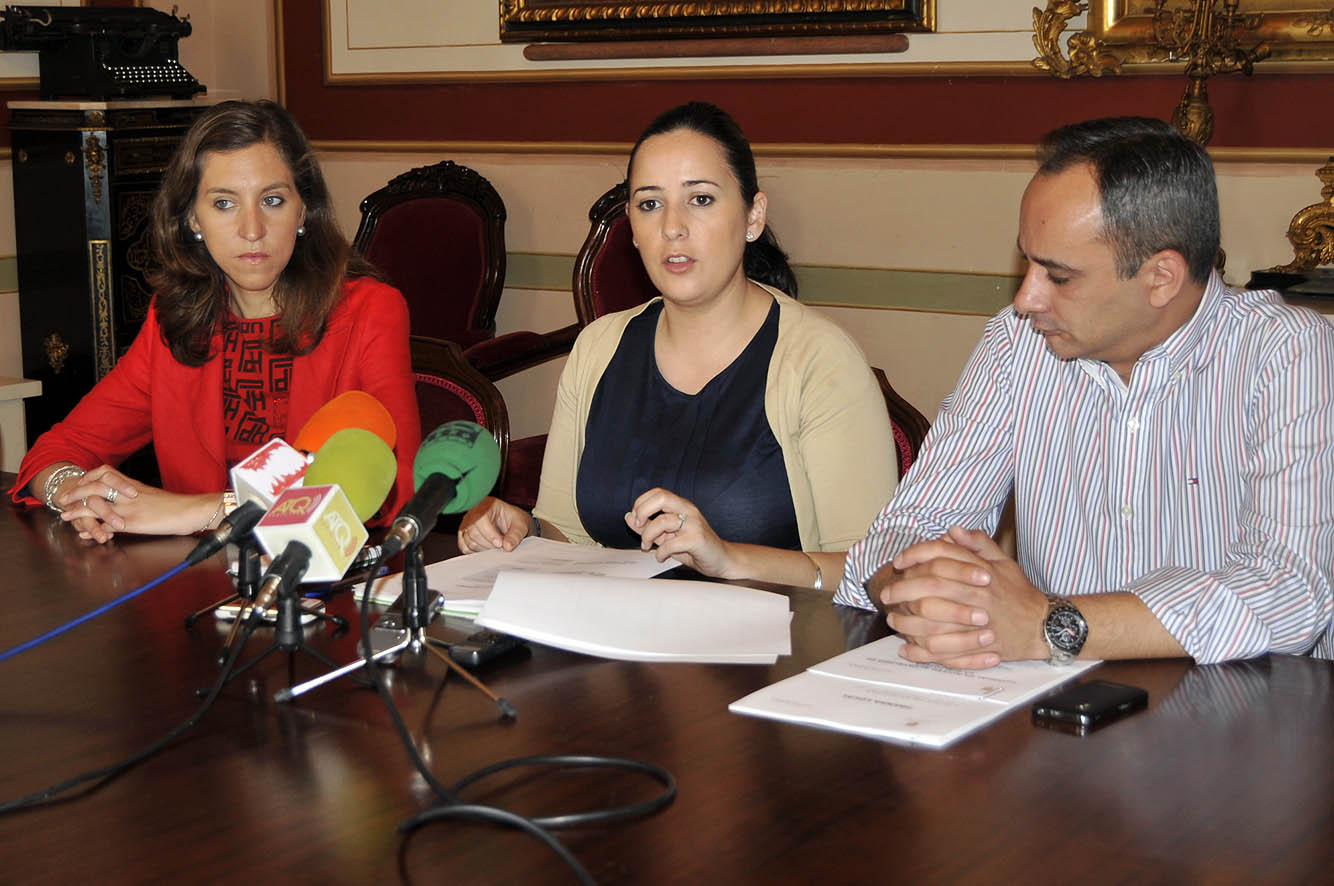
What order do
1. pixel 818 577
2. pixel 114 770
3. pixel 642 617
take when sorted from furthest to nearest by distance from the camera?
pixel 818 577, pixel 642 617, pixel 114 770

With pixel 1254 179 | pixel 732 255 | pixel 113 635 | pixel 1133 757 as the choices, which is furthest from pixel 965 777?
pixel 1254 179

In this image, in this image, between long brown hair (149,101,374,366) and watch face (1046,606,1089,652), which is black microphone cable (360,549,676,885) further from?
long brown hair (149,101,374,366)

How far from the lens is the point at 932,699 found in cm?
152

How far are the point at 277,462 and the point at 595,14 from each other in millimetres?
3213

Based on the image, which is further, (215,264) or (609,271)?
(609,271)

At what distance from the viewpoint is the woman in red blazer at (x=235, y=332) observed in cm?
272

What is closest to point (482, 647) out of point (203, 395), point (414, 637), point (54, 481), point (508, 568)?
point (414, 637)

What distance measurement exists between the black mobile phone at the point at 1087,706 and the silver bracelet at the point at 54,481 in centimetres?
165

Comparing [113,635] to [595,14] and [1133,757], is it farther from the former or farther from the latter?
[595,14]

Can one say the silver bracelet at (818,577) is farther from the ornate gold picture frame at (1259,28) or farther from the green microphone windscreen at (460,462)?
the ornate gold picture frame at (1259,28)

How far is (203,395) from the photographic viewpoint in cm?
272

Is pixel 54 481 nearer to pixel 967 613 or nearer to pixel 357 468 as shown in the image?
pixel 357 468

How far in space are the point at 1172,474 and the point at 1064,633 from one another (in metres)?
0.46

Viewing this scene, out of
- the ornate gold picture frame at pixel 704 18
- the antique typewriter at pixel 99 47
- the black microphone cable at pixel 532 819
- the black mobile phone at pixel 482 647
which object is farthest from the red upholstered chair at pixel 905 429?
the antique typewriter at pixel 99 47
